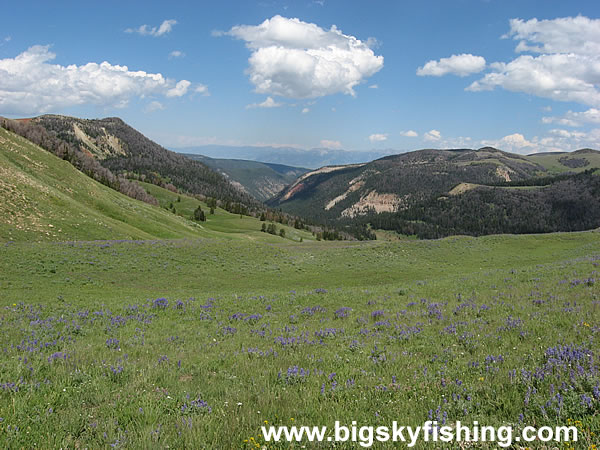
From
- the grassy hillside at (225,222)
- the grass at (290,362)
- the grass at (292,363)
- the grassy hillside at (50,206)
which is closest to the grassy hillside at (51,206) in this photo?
the grassy hillside at (50,206)

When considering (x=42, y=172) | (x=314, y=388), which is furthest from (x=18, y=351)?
(x=42, y=172)

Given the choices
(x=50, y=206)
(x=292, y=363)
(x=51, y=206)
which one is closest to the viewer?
(x=292, y=363)

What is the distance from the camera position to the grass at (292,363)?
16.0 feet

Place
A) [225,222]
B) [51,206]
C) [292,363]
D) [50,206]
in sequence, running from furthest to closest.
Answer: [225,222]
[51,206]
[50,206]
[292,363]

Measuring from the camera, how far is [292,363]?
779 centimetres

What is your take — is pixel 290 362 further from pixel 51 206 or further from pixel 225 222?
pixel 225 222

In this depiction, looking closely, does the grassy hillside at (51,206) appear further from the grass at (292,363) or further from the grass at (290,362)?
the grass at (292,363)

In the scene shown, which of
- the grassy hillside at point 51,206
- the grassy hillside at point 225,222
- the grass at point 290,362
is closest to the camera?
the grass at point 290,362

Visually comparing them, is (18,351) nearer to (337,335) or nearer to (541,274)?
(337,335)

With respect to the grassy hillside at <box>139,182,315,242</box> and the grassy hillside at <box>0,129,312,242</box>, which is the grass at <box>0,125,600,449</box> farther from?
the grassy hillside at <box>139,182,315,242</box>

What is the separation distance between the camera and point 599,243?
41781mm

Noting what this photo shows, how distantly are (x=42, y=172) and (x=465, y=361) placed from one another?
8275 cm

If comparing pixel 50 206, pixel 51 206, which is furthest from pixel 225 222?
pixel 50 206

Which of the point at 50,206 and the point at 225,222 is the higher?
the point at 50,206
